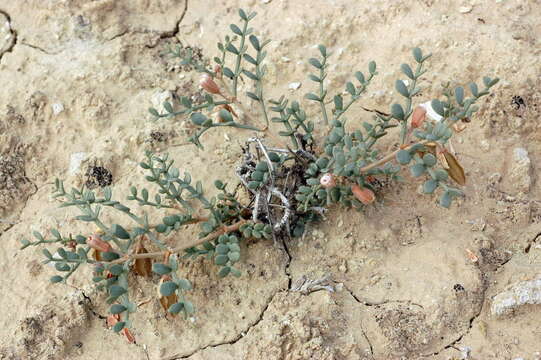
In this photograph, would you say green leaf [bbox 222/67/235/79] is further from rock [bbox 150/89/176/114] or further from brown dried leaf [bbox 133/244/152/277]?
brown dried leaf [bbox 133/244/152/277]

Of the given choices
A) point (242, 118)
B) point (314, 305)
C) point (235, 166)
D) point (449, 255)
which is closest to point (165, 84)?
point (242, 118)

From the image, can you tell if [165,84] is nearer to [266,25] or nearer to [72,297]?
[266,25]

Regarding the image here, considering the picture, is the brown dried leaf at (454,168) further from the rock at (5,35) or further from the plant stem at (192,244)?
the rock at (5,35)

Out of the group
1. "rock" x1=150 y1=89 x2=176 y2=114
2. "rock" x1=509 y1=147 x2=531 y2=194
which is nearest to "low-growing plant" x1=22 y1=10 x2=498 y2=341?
"rock" x1=509 y1=147 x2=531 y2=194

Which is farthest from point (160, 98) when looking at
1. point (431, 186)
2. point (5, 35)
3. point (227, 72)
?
point (431, 186)

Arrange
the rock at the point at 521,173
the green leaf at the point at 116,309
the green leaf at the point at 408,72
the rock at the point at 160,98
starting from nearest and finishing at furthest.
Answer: the green leaf at the point at 116,309, the green leaf at the point at 408,72, the rock at the point at 521,173, the rock at the point at 160,98

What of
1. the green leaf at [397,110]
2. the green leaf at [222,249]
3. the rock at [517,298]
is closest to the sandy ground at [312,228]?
the rock at [517,298]
